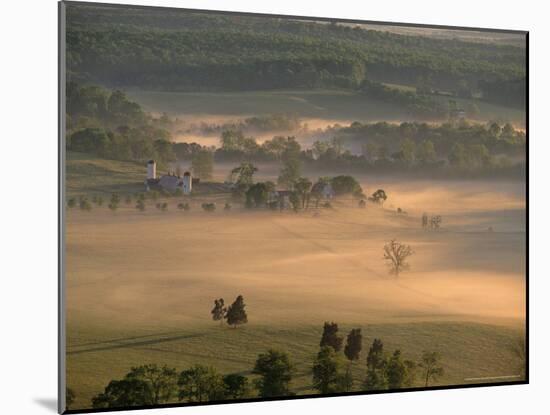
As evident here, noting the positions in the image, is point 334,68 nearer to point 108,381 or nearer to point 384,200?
point 384,200

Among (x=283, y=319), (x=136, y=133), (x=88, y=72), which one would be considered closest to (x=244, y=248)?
(x=283, y=319)

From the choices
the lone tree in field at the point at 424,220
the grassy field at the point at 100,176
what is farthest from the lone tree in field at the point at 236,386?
the lone tree in field at the point at 424,220

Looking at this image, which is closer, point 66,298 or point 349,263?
point 66,298

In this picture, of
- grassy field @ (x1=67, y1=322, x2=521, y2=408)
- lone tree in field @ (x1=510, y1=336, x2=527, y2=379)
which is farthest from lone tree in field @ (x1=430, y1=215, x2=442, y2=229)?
lone tree in field @ (x1=510, y1=336, x2=527, y2=379)

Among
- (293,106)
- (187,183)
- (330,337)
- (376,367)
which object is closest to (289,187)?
(293,106)

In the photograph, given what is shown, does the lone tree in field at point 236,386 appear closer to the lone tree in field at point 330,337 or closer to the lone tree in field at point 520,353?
the lone tree in field at point 330,337

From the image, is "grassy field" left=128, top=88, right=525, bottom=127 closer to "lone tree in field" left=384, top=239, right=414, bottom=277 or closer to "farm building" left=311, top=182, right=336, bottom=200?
"farm building" left=311, top=182, right=336, bottom=200

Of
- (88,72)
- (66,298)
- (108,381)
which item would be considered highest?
(88,72)
